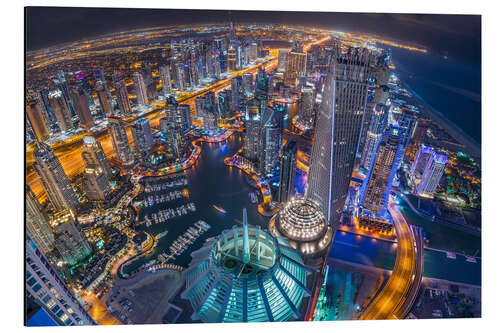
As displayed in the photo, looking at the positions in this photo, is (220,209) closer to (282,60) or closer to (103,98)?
(103,98)

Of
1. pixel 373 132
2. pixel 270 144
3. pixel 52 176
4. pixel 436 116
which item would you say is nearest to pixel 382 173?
pixel 436 116

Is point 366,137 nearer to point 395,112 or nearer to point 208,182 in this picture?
point 395,112

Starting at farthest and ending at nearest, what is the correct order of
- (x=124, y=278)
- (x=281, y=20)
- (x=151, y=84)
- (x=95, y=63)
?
1. (x=151, y=84)
2. (x=95, y=63)
3. (x=124, y=278)
4. (x=281, y=20)

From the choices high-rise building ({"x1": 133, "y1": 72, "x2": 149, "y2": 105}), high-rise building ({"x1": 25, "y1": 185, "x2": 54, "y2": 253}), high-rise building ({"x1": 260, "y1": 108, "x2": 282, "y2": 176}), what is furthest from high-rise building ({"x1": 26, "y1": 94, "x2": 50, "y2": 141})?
high-rise building ({"x1": 260, "y1": 108, "x2": 282, "y2": 176})

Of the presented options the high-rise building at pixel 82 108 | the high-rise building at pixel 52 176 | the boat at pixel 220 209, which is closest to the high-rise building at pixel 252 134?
the boat at pixel 220 209

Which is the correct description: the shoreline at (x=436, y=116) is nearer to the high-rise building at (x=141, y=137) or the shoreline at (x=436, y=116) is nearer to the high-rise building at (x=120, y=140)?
the high-rise building at (x=141, y=137)

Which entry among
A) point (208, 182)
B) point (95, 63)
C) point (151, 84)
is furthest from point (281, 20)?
point (151, 84)
